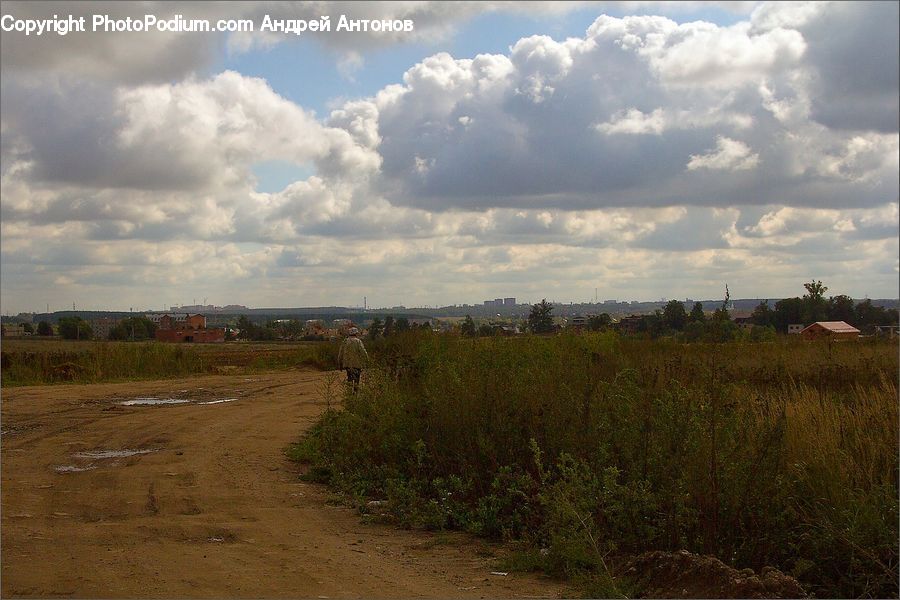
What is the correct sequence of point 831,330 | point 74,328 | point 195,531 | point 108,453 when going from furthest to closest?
1. point 74,328
2. point 831,330
3. point 108,453
4. point 195,531

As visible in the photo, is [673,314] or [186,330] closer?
[673,314]

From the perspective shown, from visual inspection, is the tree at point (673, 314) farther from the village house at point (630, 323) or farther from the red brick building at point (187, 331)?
the red brick building at point (187, 331)

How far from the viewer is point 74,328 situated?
40.2m

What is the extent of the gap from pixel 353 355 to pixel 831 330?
50.8 ft

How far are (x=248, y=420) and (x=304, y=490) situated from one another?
6244 mm

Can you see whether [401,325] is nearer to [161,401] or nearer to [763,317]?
[161,401]

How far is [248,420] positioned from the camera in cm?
1647

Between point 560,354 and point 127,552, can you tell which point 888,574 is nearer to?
point 127,552

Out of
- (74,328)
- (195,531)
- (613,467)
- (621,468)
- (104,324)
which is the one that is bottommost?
(195,531)

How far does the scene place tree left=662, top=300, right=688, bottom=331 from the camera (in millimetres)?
19281

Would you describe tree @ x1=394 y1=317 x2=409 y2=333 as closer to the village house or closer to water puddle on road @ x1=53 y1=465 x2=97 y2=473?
the village house

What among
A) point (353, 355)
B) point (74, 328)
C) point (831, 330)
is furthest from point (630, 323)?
point (74, 328)

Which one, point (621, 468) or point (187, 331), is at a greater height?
point (187, 331)

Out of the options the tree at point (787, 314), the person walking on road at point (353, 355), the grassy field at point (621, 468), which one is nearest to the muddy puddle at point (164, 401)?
the person walking on road at point (353, 355)
